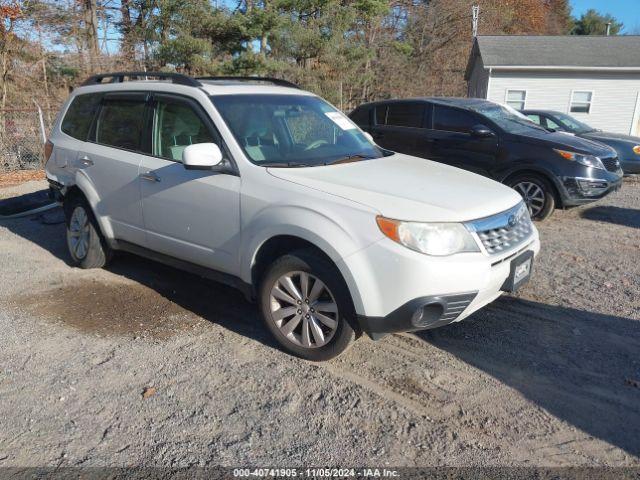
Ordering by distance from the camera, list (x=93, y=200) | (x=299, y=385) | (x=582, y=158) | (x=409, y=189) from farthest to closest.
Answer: (x=582, y=158) < (x=93, y=200) < (x=409, y=189) < (x=299, y=385)

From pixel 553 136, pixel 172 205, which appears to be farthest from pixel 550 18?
pixel 172 205

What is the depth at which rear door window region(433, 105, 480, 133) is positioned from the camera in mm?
7816

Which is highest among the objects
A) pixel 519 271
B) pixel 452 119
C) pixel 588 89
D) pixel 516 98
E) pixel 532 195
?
pixel 588 89

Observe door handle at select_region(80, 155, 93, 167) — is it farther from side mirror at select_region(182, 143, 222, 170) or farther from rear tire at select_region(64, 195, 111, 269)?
side mirror at select_region(182, 143, 222, 170)

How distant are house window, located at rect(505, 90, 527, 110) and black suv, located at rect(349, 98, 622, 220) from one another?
51.0 ft

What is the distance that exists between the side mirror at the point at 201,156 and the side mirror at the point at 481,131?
15.7 feet

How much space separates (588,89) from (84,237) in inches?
885

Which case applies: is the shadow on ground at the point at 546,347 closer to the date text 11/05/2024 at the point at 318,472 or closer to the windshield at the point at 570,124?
the date text 11/05/2024 at the point at 318,472

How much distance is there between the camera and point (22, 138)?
12727 millimetres

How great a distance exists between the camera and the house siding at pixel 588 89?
2205 centimetres

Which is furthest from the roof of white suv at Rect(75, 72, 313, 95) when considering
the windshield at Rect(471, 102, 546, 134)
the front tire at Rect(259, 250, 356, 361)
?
the windshield at Rect(471, 102, 546, 134)

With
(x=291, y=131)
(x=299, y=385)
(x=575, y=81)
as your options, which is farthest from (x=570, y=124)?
(x=575, y=81)

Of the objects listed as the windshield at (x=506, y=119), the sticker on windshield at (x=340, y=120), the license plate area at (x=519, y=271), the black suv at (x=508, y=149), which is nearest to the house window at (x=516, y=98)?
the black suv at (x=508, y=149)

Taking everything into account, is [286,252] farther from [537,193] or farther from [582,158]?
[582,158]
